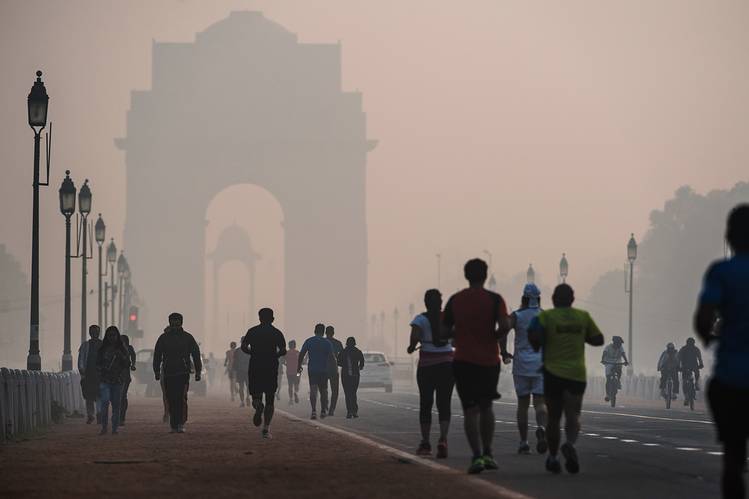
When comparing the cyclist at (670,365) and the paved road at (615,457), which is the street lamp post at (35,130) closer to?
the paved road at (615,457)

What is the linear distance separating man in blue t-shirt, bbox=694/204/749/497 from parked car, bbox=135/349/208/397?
53239 mm

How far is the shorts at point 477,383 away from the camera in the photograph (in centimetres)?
1568

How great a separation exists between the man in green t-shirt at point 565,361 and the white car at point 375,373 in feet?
150

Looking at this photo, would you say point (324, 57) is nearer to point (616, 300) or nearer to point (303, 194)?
point (303, 194)

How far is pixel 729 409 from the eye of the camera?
9.79 m

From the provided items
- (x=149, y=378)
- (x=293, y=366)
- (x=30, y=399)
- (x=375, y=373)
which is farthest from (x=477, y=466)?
(x=149, y=378)

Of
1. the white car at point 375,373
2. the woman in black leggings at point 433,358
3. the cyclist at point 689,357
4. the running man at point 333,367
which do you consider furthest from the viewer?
the white car at point 375,373

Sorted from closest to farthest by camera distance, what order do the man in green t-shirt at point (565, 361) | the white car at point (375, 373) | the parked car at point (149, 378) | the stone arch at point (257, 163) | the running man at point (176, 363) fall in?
1. the man in green t-shirt at point (565, 361)
2. the running man at point (176, 363)
3. the white car at point (375, 373)
4. the parked car at point (149, 378)
5. the stone arch at point (257, 163)

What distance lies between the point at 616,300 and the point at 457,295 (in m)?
138

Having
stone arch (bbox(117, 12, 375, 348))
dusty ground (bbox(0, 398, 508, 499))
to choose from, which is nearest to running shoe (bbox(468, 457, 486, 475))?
dusty ground (bbox(0, 398, 508, 499))

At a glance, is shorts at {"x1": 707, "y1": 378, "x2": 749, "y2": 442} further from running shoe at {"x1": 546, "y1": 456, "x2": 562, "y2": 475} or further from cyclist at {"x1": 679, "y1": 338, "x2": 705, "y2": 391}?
cyclist at {"x1": 679, "y1": 338, "x2": 705, "y2": 391}

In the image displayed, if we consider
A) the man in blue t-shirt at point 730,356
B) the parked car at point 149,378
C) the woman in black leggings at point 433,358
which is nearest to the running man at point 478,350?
the woman in black leggings at point 433,358

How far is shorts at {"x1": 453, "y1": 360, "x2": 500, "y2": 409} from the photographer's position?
15680 mm

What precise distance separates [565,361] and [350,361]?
1768 centimetres
